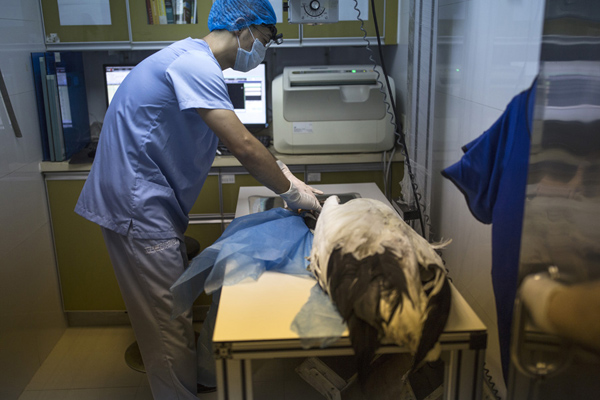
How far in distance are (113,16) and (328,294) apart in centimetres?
189

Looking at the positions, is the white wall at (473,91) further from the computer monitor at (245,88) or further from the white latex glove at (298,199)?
the computer monitor at (245,88)

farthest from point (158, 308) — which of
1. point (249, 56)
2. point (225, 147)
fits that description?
point (225, 147)

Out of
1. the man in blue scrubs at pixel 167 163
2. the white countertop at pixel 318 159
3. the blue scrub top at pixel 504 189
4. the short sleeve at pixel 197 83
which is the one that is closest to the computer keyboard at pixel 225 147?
the white countertop at pixel 318 159

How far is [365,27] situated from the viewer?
2512 mm

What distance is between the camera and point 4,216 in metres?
2.12

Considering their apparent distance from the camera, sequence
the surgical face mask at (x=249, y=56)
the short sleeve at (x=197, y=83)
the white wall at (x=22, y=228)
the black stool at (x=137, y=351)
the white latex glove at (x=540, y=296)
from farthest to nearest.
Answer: the black stool at (x=137, y=351)
the white wall at (x=22, y=228)
the surgical face mask at (x=249, y=56)
the short sleeve at (x=197, y=83)
the white latex glove at (x=540, y=296)

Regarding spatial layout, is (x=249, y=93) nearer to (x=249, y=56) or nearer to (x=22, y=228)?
(x=249, y=56)

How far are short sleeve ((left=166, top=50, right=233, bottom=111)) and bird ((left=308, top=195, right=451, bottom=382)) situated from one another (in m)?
0.55

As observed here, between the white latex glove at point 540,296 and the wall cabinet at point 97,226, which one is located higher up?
the white latex glove at point 540,296

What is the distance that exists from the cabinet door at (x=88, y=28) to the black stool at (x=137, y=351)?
101 centimetres

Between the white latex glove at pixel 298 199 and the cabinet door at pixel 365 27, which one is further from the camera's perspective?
the cabinet door at pixel 365 27

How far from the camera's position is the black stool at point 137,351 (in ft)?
7.34

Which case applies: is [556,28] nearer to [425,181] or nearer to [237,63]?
[425,181]

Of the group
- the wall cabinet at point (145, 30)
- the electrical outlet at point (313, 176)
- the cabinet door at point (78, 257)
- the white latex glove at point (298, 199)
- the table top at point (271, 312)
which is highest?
the wall cabinet at point (145, 30)
